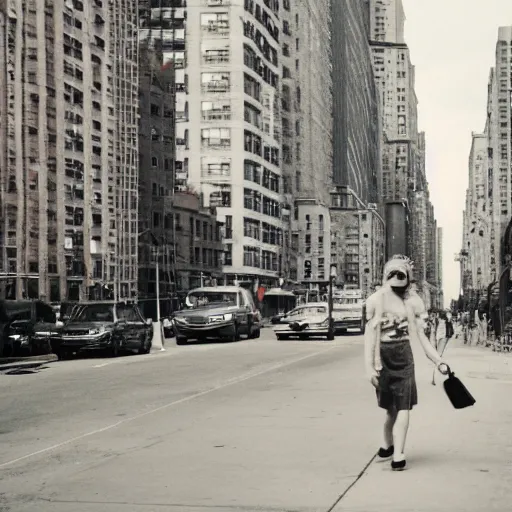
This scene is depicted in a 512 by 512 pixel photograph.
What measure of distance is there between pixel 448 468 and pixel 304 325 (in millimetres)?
35053

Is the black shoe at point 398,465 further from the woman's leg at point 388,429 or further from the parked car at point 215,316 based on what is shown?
the parked car at point 215,316

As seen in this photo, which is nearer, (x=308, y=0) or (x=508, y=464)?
(x=508, y=464)

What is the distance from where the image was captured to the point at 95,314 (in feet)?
97.1

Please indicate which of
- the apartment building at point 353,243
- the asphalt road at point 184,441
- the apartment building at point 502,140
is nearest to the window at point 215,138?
the apartment building at point 502,140

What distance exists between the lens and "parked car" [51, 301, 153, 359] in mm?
28109

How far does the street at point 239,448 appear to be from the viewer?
7.40 meters

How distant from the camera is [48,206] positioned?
68438 mm

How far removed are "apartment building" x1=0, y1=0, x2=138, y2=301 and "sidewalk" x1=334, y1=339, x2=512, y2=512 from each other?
47.2 metres

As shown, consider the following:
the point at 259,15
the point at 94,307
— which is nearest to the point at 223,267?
the point at 259,15

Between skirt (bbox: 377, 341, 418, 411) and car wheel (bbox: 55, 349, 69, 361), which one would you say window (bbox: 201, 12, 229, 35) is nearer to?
car wheel (bbox: 55, 349, 69, 361)

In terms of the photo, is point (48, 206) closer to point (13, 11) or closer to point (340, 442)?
point (13, 11)

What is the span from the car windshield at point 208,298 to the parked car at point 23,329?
11559 mm

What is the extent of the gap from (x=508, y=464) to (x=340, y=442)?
1.94 m

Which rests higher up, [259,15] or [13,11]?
[259,15]
